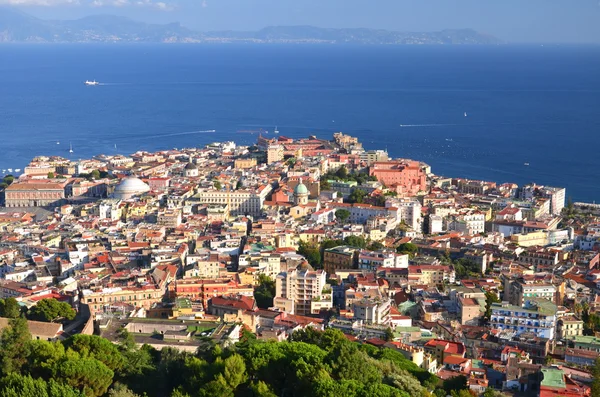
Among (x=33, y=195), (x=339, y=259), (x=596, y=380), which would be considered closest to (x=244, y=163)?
(x=33, y=195)

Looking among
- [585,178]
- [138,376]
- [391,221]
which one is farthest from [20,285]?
[585,178]

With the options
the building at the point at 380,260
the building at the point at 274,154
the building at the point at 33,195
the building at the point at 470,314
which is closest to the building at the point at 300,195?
the building at the point at 380,260

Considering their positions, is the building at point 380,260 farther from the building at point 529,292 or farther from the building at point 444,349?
the building at point 444,349

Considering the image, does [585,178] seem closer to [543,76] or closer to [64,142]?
[64,142]

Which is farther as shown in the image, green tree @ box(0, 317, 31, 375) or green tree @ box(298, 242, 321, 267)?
green tree @ box(298, 242, 321, 267)

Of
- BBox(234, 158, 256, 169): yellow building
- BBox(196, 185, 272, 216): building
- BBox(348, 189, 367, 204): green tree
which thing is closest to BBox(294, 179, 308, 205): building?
BBox(196, 185, 272, 216): building

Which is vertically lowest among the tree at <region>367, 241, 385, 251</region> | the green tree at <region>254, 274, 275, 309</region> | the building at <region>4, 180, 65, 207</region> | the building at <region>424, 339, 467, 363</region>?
the building at <region>4, 180, 65, 207</region>

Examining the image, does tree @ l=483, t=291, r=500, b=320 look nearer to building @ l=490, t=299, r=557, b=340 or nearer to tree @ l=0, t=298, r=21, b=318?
building @ l=490, t=299, r=557, b=340
